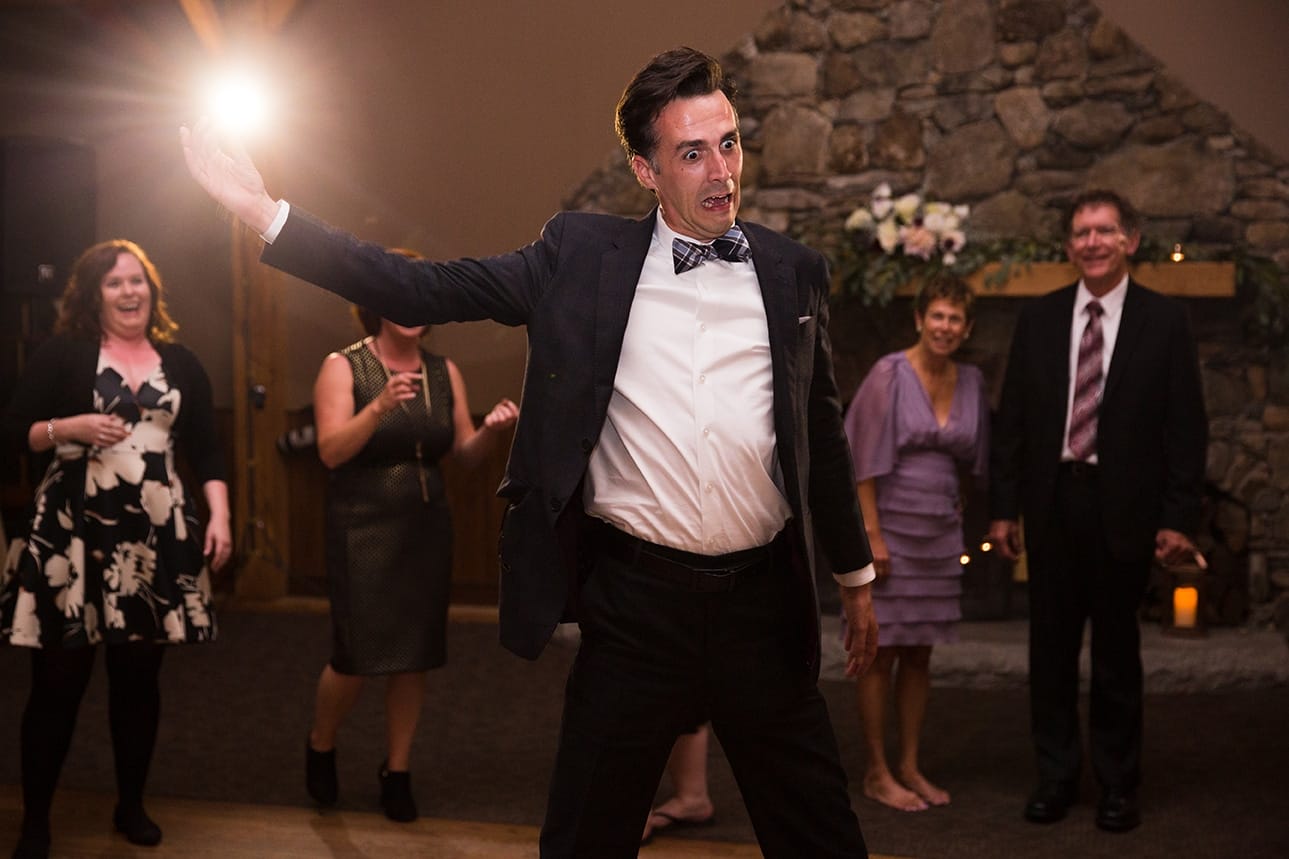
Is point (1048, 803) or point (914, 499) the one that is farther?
point (914, 499)

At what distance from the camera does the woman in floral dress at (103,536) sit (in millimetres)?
2961

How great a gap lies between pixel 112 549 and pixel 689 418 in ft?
5.72

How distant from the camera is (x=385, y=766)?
11.2 ft

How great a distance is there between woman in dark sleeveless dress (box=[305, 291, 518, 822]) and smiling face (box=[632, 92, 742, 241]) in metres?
1.41

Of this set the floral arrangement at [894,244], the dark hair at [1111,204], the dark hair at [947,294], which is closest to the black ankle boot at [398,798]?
the dark hair at [947,294]

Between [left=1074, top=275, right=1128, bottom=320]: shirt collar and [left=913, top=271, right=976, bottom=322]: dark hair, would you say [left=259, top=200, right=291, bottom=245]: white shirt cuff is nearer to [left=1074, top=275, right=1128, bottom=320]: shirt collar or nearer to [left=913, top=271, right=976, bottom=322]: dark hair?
[left=913, top=271, right=976, bottom=322]: dark hair

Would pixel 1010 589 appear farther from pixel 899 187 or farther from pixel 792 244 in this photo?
pixel 792 244

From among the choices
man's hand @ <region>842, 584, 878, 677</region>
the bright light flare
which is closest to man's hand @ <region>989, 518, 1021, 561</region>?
man's hand @ <region>842, 584, 878, 677</region>

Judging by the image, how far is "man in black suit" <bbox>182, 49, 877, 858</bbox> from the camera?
183 cm

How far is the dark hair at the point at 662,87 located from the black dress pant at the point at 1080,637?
1.84 meters

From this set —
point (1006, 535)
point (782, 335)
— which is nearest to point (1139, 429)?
point (1006, 535)

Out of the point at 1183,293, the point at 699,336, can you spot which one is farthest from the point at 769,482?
the point at 1183,293

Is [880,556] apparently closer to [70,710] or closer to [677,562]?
[677,562]

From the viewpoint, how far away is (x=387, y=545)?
3.27 m
